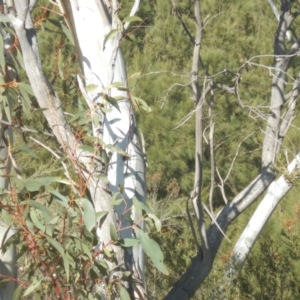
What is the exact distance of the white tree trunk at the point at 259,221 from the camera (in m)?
3.02

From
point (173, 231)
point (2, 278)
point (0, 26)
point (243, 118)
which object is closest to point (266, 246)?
point (173, 231)

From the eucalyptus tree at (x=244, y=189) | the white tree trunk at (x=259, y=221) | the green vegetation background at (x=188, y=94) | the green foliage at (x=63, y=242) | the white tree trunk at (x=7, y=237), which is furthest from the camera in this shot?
the green vegetation background at (x=188, y=94)

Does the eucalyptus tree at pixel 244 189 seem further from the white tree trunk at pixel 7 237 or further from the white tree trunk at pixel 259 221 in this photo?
the white tree trunk at pixel 7 237

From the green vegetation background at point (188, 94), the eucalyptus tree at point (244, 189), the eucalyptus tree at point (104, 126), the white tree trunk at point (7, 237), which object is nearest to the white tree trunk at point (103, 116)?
the eucalyptus tree at point (104, 126)

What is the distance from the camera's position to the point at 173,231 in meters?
4.16

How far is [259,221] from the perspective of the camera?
10.1ft

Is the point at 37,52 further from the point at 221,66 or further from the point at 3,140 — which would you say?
the point at 221,66

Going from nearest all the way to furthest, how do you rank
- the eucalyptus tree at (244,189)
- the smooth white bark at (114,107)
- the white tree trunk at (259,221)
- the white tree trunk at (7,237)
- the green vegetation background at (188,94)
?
the smooth white bark at (114,107) → the white tree trunk at (7,237) → the eucalyptus tree at (244,189) → the white tree trunk at (259,221) → the green vegetation background at (188,94)

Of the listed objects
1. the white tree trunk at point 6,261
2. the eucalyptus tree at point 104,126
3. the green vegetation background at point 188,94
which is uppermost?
the eucalyptus tree at point 104,126

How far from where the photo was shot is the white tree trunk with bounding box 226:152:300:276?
302cm

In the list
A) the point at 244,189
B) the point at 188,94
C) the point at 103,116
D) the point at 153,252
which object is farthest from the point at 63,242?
the point at 188,94

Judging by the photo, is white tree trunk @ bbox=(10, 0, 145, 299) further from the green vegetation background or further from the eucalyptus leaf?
the green vegetation background

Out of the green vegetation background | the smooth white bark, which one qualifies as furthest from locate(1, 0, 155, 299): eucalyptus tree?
the green vegetation background

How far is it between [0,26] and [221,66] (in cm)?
569
